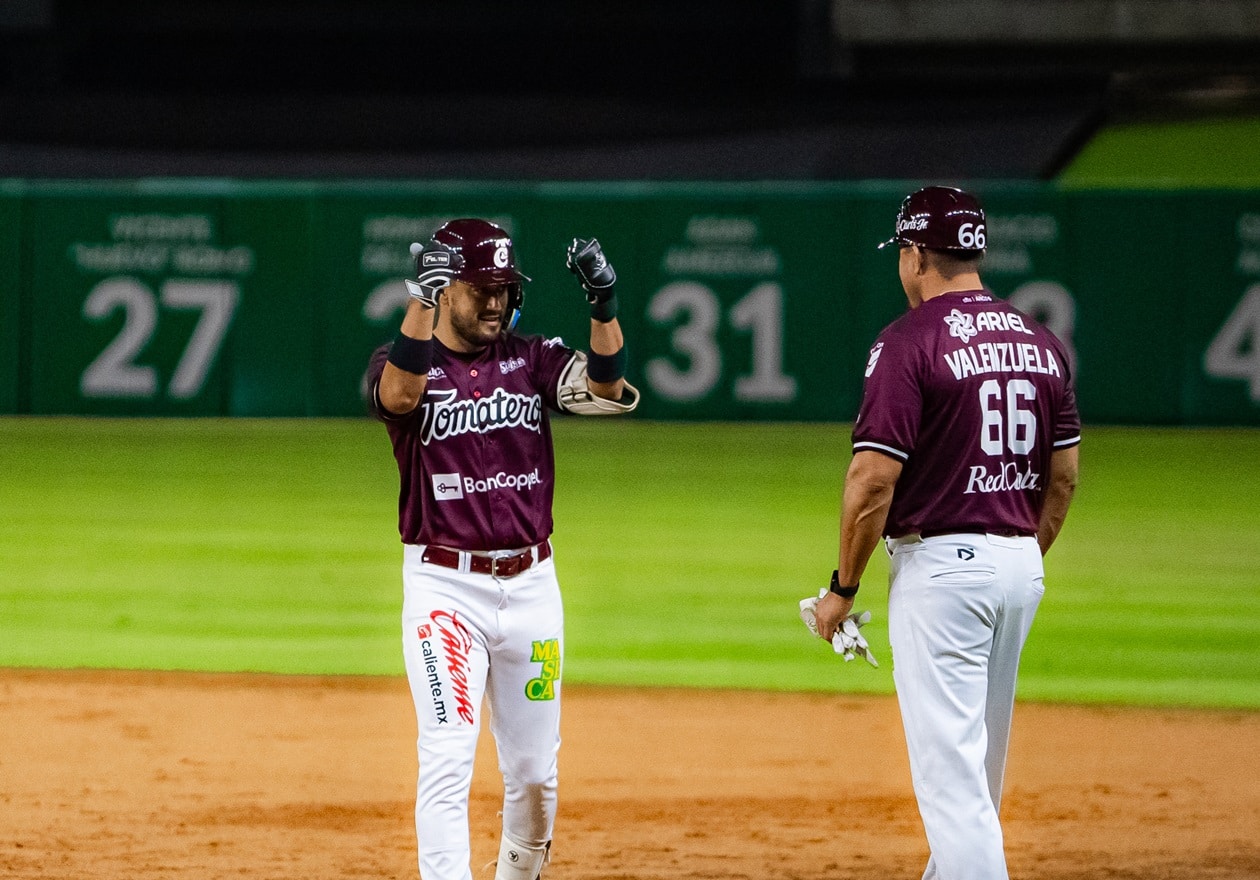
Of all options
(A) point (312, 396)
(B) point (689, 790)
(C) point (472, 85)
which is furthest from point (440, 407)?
(C) point (472, 85)

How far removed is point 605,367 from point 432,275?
0.60 metres

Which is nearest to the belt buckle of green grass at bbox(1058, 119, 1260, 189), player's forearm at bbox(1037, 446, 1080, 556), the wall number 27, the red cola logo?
the red cola logo

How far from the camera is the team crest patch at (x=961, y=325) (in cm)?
439

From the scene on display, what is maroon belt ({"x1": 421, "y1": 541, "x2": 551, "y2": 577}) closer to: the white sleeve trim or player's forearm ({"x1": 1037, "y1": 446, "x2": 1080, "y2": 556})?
the white sleeve trim

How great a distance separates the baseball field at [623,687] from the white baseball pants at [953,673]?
1.44 m

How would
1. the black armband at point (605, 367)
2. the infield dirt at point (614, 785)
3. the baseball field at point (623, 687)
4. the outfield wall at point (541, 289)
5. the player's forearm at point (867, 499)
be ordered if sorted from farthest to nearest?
the outfield wall at point (541, 289)
the baseball field at point (623, 687)
the infield dirt at point (614, 785)
the black armband at point (605, 367)
the player's forearm at point (867, 499)

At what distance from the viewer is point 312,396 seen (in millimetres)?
19500

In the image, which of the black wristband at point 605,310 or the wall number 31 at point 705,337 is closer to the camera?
the black wristband at point 605,310

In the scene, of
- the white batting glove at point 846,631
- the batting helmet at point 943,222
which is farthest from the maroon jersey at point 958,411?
the white batting glove at point 846,631

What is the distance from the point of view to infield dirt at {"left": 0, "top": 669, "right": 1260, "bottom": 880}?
583 centimetres

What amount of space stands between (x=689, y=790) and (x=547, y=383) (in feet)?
8.14

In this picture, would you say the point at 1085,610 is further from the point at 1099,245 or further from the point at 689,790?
the point at 1099,245

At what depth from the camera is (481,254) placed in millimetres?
4637

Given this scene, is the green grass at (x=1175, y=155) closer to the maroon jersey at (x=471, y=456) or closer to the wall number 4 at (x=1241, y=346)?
the wall number 4 at (x=1241, y=346)
